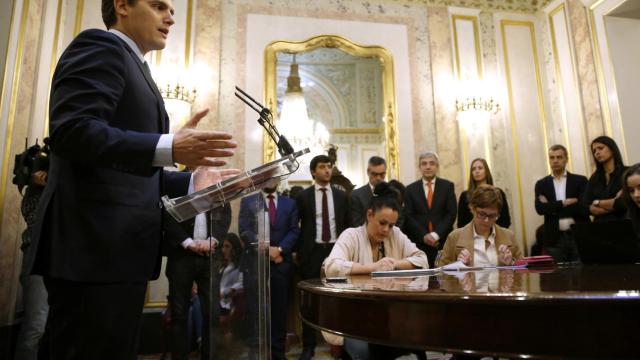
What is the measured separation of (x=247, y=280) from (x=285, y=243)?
2.04 metres

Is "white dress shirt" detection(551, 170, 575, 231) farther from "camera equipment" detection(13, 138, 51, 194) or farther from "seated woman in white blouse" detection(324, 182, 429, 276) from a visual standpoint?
"camera equipment" detection(13, 138, 51, 194)

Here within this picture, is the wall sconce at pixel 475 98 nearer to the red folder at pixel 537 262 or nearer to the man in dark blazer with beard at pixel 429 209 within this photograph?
the man in dark blazer with beard at pixel 429 209

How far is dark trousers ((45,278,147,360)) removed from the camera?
34.2 inches

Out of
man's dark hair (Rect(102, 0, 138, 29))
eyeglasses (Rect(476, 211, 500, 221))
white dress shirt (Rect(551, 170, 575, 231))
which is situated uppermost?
man's dark hair (Rect(102, 0, 138, 29))

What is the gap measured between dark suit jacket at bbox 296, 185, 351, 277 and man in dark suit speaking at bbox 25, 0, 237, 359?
2.43 metres

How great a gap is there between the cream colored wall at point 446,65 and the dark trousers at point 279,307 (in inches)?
54.4

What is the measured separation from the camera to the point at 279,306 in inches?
119

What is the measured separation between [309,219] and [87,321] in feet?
8.55

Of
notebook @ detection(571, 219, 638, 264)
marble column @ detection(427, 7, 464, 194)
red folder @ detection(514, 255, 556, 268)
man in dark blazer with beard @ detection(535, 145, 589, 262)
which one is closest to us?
red folder @ detection(514, 255, 556, 268)

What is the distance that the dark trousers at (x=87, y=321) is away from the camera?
0.87m

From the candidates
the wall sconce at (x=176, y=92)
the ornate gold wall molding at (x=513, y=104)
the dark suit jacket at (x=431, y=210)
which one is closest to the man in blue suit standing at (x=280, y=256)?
the dark suit jacket at (x=431, y=210)

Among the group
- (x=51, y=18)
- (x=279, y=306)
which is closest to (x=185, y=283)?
(x=279, y=306)

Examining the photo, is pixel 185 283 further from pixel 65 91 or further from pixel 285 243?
pixel 65 91

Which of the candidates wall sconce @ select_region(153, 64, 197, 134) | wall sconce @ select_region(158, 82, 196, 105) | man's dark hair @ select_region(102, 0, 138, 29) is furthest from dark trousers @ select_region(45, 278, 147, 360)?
wall sconce @ select_region(158, 82, 196, 105)
